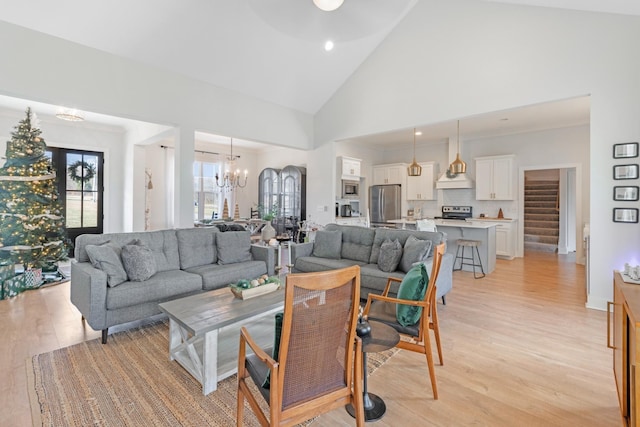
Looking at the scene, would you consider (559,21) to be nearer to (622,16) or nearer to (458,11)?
(622,16)

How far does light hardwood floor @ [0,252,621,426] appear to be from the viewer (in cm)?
191

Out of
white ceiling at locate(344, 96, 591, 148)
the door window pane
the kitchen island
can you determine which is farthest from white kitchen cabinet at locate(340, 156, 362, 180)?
the door window pane

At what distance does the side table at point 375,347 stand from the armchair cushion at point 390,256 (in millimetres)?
1765

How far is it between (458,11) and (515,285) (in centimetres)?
441

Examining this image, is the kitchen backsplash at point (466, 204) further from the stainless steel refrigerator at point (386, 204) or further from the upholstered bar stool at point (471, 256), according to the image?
the upholstered bar stool at point (471, 256)

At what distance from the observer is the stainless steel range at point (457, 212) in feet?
26.8

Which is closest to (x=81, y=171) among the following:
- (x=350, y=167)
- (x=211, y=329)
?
(x=350, y=167)

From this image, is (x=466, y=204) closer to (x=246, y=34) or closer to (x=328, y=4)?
(x=246, y=34)

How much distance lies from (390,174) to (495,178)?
2769mm

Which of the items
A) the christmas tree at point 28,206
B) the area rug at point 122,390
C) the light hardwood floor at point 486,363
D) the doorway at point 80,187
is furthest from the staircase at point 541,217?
the doorway at point 80,187

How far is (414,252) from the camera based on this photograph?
363cm

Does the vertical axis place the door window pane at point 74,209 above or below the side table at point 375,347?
above

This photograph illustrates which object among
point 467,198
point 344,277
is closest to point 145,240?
point 344,277

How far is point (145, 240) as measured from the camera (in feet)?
11.8
